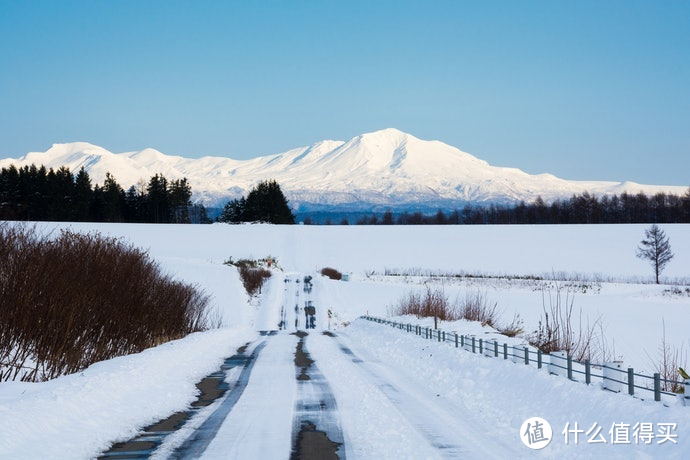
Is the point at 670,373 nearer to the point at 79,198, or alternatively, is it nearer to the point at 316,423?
the point at 316,423

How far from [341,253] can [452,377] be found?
88.1 metres

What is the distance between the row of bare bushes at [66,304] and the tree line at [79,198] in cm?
9534

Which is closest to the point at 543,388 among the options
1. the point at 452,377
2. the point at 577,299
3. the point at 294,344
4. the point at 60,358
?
the point at 452,377

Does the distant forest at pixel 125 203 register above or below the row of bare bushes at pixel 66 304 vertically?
above

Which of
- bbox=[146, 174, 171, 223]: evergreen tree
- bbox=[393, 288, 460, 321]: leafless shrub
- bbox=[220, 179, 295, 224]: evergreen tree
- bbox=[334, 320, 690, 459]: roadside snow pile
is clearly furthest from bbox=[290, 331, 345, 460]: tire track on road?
bbox=[146, 174, 171, 223]: evergreen tree

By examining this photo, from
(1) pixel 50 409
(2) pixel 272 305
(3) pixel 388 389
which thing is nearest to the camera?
(1) pixel 50 409

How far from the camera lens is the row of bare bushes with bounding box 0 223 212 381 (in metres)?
15.4

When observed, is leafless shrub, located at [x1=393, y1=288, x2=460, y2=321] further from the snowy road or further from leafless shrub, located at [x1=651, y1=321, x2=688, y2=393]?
the snowy road

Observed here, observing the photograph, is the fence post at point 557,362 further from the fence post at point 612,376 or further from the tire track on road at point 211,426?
the tire track on road at point 211,426

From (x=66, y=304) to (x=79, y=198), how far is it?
12479cm

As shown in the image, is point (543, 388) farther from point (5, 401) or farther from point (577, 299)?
point (577, 299)

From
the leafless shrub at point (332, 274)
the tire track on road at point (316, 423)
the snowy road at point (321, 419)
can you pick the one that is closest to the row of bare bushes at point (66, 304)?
the snowy road at point (321, 419)

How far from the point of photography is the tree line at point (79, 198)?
12338 centimetres

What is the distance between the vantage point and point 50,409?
1147cm
